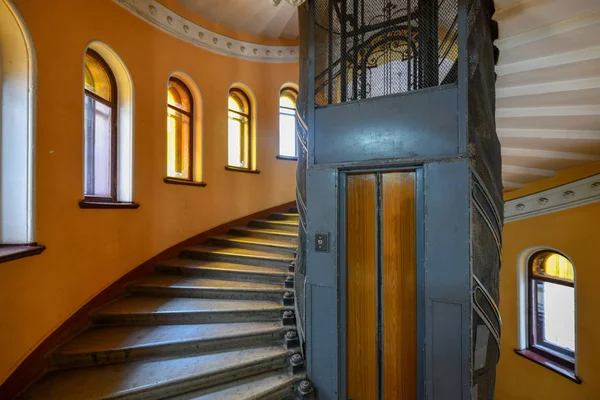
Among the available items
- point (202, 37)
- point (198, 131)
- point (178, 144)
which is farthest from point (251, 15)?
point (178, 144)

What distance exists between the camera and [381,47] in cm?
230

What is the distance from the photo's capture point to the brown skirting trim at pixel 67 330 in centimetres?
206

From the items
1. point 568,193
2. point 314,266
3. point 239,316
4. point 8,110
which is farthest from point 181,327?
point 568,193

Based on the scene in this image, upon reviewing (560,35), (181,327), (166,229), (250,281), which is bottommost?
(181,327)

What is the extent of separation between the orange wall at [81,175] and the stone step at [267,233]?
1.11ft

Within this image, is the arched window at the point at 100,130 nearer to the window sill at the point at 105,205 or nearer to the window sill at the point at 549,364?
the window sill at the point at 105,205

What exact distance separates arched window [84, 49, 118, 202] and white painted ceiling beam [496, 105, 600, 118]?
4.30 metres

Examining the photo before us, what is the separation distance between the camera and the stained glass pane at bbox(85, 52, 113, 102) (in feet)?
9.88

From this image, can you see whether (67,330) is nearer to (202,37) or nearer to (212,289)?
(212,289)

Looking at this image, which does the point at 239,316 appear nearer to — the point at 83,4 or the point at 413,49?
the point at 413,49

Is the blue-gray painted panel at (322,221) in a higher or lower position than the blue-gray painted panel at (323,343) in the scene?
higher

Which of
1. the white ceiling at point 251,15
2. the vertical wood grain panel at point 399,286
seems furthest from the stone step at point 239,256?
the white ceiling at point 251,15

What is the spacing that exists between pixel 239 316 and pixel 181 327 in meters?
0.52

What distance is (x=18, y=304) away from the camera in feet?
6.84
